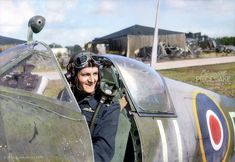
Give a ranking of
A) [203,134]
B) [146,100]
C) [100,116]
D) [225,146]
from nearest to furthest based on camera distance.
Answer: [100,116]
[146,100]
[203,134]
[225,146]

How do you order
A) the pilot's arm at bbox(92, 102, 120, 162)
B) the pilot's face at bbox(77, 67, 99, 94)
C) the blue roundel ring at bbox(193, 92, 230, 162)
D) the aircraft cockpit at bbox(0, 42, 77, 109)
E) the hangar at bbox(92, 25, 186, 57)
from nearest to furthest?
the aircraft cockpit at bbox(0, 42, 77, 109)
the pilot's arm at bbox(92, 102, 120, 162)
the pilot's face at bbox(77, 67, 99, 94)
the blue roundel ring at bbox(193, 92, 230, 162)
the hangar at bbox(92, 25, 186, 57)

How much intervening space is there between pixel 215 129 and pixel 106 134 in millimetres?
2029

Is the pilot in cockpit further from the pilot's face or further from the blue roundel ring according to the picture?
the blue roundel ring

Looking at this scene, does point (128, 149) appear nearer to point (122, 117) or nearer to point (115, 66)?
point (122, 117)

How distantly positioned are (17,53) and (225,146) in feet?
9.88

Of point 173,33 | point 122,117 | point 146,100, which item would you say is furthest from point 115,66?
point 173,33

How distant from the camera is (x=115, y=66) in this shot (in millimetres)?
4863

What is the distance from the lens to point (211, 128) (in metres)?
5.41

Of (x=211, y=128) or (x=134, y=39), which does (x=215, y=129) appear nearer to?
(x=211, y=128)

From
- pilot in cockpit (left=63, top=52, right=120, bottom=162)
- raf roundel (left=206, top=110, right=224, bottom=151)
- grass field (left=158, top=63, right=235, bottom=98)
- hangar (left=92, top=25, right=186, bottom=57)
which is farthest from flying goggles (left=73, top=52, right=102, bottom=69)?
hangar (left=92, top=25, right=186, bottom=57)

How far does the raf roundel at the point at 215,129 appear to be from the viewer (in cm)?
538

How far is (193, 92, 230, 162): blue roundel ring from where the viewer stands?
5.21 meters

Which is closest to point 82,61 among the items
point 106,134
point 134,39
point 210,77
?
point 106,134

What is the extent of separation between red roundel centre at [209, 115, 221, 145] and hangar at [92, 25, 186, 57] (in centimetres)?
2603
